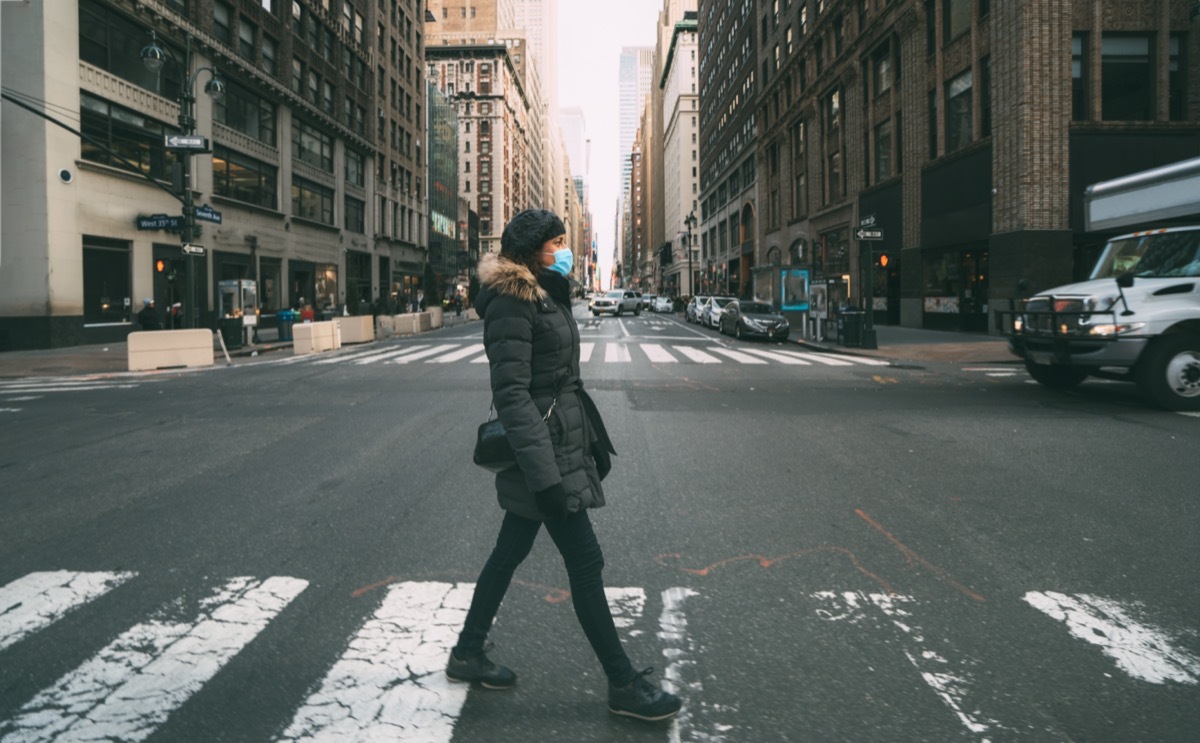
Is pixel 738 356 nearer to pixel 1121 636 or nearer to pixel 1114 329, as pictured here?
pixel 1114 329

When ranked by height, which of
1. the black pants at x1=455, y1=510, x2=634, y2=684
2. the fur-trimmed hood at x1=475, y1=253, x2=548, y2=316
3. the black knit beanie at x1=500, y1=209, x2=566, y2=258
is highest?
the black knit beanie at x1=500, y1=209, x2=566, y2=258

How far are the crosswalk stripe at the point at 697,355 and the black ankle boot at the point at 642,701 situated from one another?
15.7 metres

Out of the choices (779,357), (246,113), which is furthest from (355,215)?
(779,357)

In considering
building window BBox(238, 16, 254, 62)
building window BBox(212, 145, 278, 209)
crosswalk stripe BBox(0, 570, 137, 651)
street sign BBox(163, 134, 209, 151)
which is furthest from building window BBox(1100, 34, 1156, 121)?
building window BBox(238, 16, 254, 62)

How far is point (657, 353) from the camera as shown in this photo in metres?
21.2

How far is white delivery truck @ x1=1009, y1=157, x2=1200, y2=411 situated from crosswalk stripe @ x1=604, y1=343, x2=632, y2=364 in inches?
375

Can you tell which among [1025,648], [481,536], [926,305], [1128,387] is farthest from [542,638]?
[926,305]

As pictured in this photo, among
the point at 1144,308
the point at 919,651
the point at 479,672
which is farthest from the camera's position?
the point at 1144,308

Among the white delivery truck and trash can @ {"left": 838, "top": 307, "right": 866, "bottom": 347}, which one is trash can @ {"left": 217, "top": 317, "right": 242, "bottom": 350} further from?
the white delivery truck

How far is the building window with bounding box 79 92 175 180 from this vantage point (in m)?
24.9

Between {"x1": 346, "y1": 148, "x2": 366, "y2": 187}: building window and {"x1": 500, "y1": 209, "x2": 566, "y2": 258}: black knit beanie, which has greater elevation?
{"x1": 346, "y1": 148, "x2": 366, "y2": 187}: building window

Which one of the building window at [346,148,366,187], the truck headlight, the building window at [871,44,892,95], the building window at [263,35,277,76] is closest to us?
the truck headlight

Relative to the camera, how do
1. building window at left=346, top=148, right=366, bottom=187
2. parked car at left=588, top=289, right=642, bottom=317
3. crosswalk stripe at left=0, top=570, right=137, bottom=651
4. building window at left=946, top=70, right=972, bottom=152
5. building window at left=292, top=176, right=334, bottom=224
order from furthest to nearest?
parked car at left=588, top=289, right=642, bottom=317 < building window at left=346, top=148, right=366, bottom=187 < building window at left=292, top=176, right=334, bottom=224 < building window at left=946, top=70, right=972, bottom=152 < crosswalk stripe at left=0, top=570, right=137, bottom=651

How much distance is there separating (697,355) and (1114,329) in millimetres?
11127
